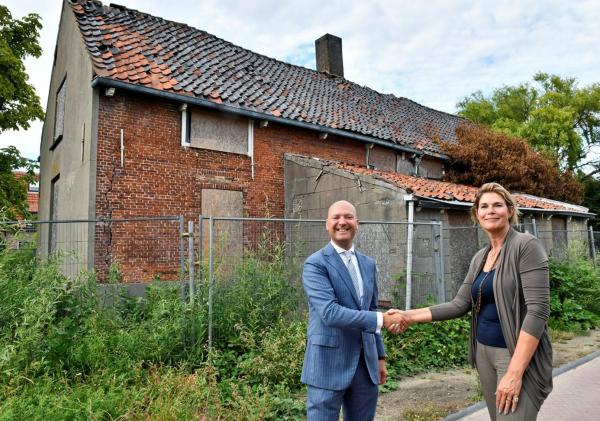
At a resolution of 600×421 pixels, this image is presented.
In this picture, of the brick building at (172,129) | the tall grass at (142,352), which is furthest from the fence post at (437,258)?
the brick building at (172,129)

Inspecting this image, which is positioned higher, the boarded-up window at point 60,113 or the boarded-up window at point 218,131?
the boarded-up window at point 60,113

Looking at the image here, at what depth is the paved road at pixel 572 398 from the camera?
454cm

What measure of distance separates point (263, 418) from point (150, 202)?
A: 6291mm

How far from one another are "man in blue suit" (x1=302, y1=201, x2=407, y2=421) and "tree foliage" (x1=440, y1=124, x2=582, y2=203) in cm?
1356

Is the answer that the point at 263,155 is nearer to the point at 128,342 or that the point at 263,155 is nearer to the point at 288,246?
the point at 288,246

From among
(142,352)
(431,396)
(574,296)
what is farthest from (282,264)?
(574,296)

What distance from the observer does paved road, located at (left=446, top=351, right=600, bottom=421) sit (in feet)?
14.9

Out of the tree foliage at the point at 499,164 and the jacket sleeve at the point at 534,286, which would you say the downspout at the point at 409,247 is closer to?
the jacket sleeve at the point at 534,286

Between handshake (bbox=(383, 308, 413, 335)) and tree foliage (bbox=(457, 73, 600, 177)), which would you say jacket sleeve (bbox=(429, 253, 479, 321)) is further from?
tree foliage (bbox=(457, 73, 600, 177))

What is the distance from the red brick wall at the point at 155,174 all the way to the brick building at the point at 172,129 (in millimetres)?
23

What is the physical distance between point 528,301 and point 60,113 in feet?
42.9

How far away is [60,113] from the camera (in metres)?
12.2

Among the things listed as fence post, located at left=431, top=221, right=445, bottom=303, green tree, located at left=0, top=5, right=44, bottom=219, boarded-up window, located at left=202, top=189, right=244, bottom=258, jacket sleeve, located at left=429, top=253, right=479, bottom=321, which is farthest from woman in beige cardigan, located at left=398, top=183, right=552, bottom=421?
green tree, located at left=0, top=5, right=44, bottom=219

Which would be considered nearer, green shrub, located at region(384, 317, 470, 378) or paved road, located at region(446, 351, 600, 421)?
paved road, located at region(446, 351, 600, 421)
